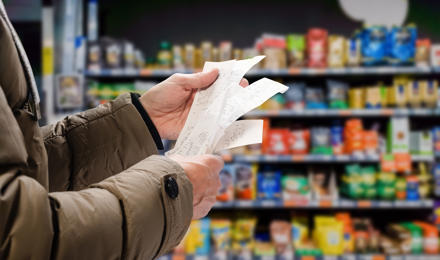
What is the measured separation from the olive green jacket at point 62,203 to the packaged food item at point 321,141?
7.99ft

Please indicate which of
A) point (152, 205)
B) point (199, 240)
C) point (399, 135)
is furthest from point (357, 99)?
point (152, 205)

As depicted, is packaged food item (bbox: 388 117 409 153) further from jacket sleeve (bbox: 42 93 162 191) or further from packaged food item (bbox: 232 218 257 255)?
jacket sleeve (bbox: 42 93 162 191)

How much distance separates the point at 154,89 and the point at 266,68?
6.36 feet

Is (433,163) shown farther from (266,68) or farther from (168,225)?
(168,225)

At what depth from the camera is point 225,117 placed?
93 cm

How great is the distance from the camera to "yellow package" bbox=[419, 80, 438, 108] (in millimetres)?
2955

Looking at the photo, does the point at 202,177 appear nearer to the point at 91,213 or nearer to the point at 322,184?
the point at 91,213

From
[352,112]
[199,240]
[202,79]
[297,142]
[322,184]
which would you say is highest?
[202,79]

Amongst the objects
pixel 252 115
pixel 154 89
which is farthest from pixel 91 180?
pixel 252 115

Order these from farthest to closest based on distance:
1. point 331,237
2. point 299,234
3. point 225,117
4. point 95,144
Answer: point 299,234 → point 331,237 → point 95,144 → point 225,117

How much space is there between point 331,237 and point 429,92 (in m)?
1.35

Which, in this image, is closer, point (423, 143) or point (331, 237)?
point (331, 237)

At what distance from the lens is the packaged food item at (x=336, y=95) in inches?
120

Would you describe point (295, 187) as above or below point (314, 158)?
below
